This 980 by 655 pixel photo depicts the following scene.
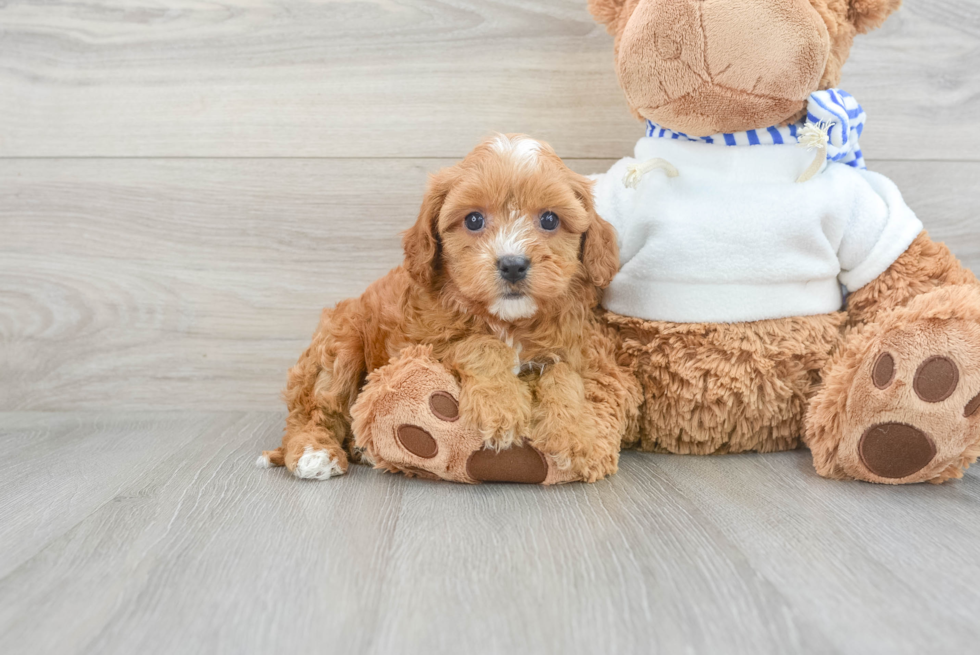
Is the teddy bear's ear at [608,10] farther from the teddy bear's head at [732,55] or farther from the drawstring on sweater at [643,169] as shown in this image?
the drawstring on sweater at [643,169]

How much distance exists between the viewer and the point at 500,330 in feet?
4.19

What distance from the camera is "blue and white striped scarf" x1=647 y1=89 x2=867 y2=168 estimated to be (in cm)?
132

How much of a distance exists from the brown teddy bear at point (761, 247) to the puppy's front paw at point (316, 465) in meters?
0.59

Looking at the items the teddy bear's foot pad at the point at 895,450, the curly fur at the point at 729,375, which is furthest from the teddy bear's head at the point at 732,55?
the teddy bear's foot pad at the point at 895,450

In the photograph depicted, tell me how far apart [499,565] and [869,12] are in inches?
45.2

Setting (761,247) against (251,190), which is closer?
(761,247)

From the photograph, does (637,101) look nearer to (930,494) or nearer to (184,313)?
(930,494)

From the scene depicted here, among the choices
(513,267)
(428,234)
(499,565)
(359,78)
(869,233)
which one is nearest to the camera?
(499,565)

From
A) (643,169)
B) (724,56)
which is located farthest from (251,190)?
(724,56)

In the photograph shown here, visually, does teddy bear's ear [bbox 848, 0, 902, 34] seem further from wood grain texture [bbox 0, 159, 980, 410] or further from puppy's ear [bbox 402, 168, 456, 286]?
puppy's ear [bbox 402, 168, 456, 286]

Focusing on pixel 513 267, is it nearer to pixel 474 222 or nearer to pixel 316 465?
pixel 474 222

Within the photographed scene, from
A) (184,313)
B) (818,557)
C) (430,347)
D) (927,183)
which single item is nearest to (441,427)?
(430,347)

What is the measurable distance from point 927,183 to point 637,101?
2.89 feet

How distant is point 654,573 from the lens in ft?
2.98
